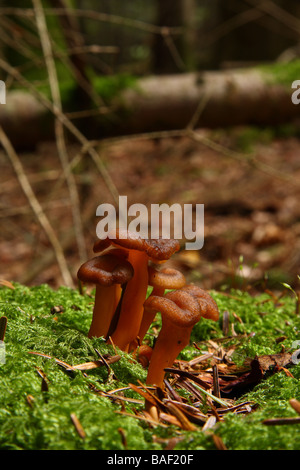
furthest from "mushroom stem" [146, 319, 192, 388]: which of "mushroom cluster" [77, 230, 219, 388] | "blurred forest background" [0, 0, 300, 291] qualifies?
"blurred forest background" [0, 0, 300, 291]

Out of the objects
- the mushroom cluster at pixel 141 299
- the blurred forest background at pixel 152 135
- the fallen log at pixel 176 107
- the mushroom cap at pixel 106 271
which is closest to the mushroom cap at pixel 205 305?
the mushroom cluster at pixel 141 299

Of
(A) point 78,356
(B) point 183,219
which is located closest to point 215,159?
(B) point 183,219

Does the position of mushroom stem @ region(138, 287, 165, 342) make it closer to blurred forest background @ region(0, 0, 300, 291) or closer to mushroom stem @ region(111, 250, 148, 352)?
mushroom stem @ region(111, 250, 148, 352)

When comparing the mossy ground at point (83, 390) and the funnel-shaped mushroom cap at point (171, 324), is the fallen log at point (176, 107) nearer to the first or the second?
the mossy ground at point (83, 390)

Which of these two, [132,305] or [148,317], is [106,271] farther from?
[148,317]

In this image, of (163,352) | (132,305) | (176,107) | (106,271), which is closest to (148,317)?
(132,305)

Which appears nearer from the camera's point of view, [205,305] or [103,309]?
[205,305]

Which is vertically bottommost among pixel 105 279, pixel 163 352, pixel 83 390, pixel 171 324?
pixel 83 390

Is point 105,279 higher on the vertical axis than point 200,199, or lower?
lower
